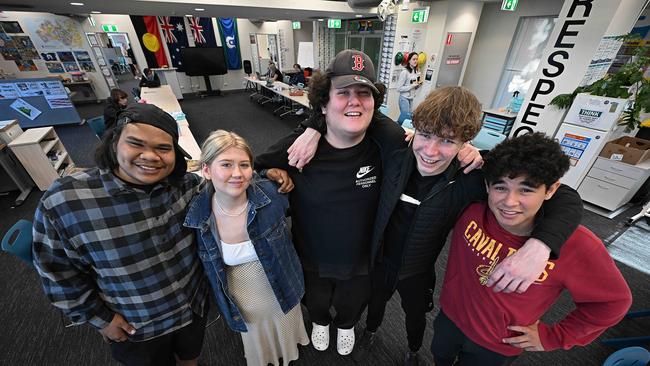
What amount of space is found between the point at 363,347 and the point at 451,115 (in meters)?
1.76

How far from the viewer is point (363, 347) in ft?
6.13

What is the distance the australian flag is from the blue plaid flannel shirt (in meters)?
10.9

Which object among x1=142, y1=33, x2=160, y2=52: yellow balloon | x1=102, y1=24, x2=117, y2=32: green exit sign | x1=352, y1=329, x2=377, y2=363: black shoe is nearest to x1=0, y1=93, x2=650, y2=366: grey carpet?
x1=352, y1=329, x2=377, y2=363: black shoe

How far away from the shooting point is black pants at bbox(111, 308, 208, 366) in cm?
126

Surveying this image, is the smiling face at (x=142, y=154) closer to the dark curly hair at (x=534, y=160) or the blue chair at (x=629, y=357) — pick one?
the dark curly hair at (x=534, y=160)

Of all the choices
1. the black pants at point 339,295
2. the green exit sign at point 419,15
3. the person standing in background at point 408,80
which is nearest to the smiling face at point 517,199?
the black pants at point 339,295

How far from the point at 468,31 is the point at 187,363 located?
317 inches

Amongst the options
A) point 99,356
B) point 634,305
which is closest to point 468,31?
point 634,305

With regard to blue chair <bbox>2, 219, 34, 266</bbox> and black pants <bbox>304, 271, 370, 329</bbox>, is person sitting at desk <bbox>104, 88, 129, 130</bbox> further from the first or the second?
black pants <bbox>304, 271, 370, 329</bbox>

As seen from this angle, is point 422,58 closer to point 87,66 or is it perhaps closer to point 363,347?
point 363,347

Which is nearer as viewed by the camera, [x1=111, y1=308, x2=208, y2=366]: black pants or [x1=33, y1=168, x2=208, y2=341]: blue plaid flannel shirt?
[x1=33, y1=168, x2=208, y2=341]: blue plaid flannel shirt

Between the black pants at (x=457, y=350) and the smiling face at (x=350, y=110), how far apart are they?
1.19 m

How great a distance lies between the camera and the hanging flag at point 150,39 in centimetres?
860

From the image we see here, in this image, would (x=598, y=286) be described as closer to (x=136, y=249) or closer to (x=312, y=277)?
(x=312, y=277)
